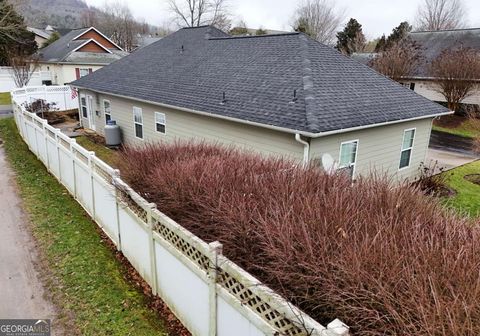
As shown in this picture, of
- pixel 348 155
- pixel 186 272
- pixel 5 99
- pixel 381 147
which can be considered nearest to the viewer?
pixel 186 272

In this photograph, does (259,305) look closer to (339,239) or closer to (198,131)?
(339,239)

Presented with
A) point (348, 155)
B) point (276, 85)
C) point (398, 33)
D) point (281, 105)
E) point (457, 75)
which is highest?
point (398, 33)

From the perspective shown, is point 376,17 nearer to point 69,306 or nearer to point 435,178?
point 435,178

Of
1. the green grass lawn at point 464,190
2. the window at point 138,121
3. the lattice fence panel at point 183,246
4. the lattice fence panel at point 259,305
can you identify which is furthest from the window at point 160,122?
the lattice fence panel at point 259,305

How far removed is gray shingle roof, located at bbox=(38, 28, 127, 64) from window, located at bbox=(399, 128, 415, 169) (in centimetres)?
3218

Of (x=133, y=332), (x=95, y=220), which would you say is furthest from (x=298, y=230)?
(x=95, y=220)

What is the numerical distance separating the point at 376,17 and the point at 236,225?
6806 centimetres

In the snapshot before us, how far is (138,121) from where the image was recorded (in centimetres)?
1446

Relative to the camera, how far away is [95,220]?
739 cm

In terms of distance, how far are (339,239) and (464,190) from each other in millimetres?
9934

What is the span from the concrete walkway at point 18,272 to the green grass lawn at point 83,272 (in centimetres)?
19

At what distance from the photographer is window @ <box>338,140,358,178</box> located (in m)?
9.05
